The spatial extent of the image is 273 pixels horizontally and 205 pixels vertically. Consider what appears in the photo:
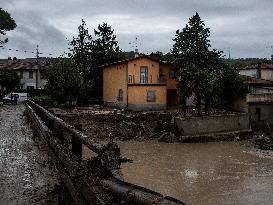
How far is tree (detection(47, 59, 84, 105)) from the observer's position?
1871 inches

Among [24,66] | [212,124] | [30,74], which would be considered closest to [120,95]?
[212,124]

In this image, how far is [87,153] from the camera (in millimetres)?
25562

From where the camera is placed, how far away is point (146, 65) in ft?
154

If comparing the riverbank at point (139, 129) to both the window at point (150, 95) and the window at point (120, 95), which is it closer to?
the window at point (150, 95)

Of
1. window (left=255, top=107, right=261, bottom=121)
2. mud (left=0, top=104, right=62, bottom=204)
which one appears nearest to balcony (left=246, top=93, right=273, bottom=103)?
window (left=255, top=107, right=261, bottom=121)

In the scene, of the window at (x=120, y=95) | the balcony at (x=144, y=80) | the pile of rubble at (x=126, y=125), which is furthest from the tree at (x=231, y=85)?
the window at (x=120, y=95)

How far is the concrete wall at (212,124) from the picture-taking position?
33.3 meters

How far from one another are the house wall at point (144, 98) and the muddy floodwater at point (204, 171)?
13.2 meters

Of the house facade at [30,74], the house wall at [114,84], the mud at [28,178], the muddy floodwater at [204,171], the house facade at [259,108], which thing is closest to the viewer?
the mud at [28,178]

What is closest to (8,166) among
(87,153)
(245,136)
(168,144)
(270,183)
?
(270,183)

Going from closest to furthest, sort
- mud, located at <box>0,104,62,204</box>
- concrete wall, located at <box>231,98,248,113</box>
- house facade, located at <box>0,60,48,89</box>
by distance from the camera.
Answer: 1. mud, located at <box>0,104,62,204</box>
2. concrete wall, located at <box>231,98,248,113</box>
3. house facade, located at <box>0,60,48,89</box>

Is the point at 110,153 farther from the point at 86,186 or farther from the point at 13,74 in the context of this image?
the point at 13,74

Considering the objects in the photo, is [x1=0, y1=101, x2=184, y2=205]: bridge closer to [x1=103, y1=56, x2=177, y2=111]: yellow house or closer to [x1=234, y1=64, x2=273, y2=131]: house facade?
[x1=234, y1=64, x2=273, y2=131]: house facade

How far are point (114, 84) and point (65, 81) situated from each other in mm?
6155
